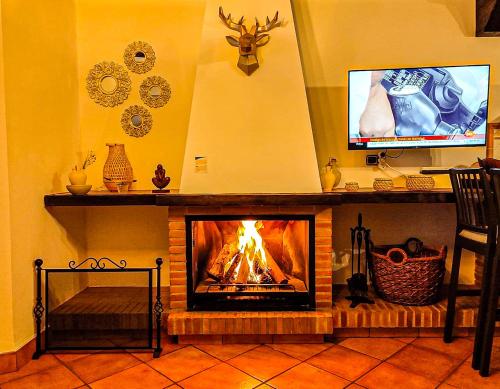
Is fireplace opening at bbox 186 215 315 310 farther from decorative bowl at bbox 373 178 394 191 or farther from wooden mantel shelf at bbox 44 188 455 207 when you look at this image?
decorative bowl at bbox 373 178 394 191

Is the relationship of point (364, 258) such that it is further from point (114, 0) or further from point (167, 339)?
point (114, 0)

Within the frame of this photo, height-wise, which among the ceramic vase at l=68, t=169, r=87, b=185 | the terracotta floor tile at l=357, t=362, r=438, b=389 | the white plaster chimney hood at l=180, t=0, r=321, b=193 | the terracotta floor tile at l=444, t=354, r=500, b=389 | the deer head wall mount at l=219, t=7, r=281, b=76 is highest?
the deer head wall mount at l=219, t=7, r=281, b=76

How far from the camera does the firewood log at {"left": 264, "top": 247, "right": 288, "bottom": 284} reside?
2587mm

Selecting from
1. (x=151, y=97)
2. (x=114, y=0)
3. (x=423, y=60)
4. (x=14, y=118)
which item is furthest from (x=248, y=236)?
(x=114, y=0)

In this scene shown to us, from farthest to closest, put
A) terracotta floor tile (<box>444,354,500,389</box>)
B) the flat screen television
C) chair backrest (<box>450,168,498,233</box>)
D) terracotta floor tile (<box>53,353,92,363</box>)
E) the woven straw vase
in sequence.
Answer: the woven straw vase → the flat screen television → terracotta floor tile (<box>53,353,92,363</box>) → chair backrest (<box>450,168,498,233</box>) → terracotta floor tile (<box>444,354,500,389</box>)

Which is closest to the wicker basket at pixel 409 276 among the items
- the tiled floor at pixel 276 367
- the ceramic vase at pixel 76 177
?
the tiled floor at pixel 276 367

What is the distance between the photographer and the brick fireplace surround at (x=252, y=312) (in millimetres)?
2305

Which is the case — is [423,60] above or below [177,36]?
below

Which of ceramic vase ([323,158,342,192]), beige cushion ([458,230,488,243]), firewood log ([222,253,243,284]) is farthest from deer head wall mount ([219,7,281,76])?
beige cushion ([458,230,488,243])

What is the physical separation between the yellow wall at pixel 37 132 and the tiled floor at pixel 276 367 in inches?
12.3

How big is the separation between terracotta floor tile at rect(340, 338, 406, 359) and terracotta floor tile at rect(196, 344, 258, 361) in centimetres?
58

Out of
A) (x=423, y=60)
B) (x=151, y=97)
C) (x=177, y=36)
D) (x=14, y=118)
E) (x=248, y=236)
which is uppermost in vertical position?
(x=177, y=36)

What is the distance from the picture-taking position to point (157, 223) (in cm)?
292

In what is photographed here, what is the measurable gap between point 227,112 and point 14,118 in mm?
1162
